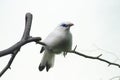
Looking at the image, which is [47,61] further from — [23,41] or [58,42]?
[23,41]

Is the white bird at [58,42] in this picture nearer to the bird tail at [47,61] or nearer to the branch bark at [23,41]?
the bird tail at [47,61]

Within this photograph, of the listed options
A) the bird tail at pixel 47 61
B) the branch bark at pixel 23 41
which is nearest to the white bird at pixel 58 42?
the bird tail at pixel 47 61

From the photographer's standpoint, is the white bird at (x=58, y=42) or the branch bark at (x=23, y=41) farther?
the white bird at (x=58, y=42)

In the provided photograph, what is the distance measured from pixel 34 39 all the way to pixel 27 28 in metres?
0.01

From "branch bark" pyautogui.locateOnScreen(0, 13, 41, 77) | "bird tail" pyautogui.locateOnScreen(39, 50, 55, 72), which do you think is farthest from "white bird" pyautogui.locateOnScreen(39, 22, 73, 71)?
"branch bark" pyautogui.locateOnScreen(0, 13, 41, 77)

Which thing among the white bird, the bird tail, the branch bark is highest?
the branch bark

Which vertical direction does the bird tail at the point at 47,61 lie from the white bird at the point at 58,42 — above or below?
below

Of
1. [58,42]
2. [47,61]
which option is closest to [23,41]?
[58,42]

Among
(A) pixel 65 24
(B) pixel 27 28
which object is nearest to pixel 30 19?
(B) pixel 27 28

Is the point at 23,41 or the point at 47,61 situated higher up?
the point at 23,41

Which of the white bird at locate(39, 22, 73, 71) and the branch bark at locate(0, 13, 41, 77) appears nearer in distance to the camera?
the branch bark at locate(0, 13, 41, 77)

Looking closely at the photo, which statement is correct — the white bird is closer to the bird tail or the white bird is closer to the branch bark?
the bird tail

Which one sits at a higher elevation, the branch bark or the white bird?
the branch bark

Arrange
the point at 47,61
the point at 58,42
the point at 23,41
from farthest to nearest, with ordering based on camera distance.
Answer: the point at 47,61, the point at 58,42, the point at 23,41
